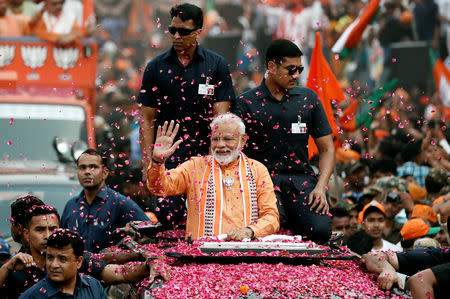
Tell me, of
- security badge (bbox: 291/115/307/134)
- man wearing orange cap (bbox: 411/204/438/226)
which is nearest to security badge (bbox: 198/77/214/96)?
security badge (bbox: 291/115/307/134)

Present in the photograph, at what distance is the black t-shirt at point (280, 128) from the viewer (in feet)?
30.1

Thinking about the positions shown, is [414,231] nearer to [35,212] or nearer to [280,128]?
[280,128]

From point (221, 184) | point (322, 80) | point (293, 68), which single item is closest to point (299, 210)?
point (221, 184)

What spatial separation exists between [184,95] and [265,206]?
1.48 metres

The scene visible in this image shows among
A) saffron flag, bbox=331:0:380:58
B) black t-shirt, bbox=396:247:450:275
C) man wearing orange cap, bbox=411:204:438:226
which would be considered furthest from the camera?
saffron flag, bbox=331:0:380:58

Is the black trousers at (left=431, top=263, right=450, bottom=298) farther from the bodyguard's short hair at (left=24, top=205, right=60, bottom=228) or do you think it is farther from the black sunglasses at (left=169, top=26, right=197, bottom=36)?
the black sunglasses at (left=169, top=26, right=197, bottom=36)

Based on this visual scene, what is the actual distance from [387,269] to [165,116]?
3159 millimetres

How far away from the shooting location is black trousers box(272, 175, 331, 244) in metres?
8.79

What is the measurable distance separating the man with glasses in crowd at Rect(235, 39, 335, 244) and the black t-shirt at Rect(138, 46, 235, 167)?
30cm

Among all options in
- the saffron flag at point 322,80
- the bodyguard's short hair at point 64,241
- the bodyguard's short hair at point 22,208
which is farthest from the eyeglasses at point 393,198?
the bodyguard's short hair at point 64,241

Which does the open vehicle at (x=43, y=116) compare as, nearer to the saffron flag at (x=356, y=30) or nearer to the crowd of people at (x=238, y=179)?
the crowd of people at (x=238, y=179)

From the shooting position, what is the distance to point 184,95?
922 cm

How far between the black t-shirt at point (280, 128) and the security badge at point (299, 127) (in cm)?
1

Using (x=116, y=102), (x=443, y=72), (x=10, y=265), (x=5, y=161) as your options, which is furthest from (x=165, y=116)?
(x=116, y=102)
